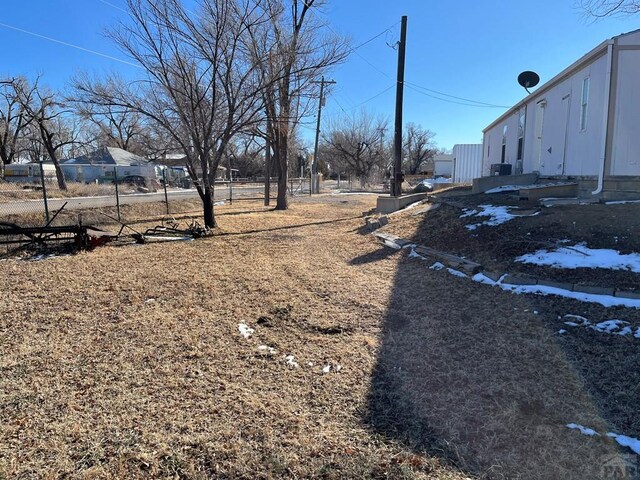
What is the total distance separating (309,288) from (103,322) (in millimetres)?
2335

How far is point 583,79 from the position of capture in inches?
380

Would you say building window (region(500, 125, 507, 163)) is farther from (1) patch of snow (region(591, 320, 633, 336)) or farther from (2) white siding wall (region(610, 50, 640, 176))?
(1) patch of snow (region(591, 320, 633, 336))

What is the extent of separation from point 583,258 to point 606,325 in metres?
1.53

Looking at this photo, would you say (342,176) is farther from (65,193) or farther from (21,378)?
(21,378)

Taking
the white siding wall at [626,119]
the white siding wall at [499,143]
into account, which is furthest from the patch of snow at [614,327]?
the white siding wall at [499,143]

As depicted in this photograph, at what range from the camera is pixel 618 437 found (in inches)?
93.5

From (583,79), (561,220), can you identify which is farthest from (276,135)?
(561,220)

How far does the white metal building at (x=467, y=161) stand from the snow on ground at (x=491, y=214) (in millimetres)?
20225

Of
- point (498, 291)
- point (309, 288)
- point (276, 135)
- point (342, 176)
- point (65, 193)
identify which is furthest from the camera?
point (342, 176)

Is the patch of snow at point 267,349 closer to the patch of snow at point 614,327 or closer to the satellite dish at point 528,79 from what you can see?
the patch of snow at point 614,327

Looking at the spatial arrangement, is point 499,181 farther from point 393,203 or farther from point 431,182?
point 431,182

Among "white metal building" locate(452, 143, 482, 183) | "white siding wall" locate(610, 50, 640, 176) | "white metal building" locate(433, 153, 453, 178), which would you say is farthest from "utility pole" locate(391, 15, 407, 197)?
"white metal building" locate(433, 153, 453, 178)

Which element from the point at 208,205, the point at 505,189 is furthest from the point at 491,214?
the point at 208,205

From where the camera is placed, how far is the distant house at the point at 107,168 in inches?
1593
